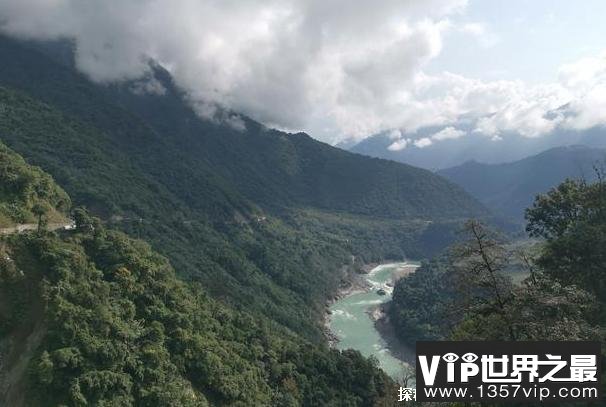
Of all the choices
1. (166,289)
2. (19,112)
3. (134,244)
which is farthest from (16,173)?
(19,112)

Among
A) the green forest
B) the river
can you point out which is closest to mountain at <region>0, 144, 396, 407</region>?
the green forest

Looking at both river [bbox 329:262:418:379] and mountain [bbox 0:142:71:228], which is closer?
mountain [bbox 0:142:71:228]

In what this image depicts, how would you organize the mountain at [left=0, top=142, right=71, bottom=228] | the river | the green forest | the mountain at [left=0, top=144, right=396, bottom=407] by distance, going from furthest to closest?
Answer: the river < the mountain at [left=0, top=142, right=71, bottom=228] < the mountain at [left=0, top=144, right=396, bottom=407] < the green forest

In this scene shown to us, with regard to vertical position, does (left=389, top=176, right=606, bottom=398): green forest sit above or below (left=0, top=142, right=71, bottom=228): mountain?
below

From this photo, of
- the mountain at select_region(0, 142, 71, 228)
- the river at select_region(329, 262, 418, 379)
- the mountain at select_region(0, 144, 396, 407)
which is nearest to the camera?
the mountain at select_region(0, 144, 396, 407)

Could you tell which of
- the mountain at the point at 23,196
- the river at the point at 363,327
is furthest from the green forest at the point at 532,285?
the river at the point at 363,327

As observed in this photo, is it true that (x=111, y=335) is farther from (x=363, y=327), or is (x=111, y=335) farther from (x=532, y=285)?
(x=363, y=327)

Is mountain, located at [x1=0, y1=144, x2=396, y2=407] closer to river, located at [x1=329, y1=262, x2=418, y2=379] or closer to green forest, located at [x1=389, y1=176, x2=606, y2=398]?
green forest, located at [x1=389, y1=176, x2=606, y2=398]
